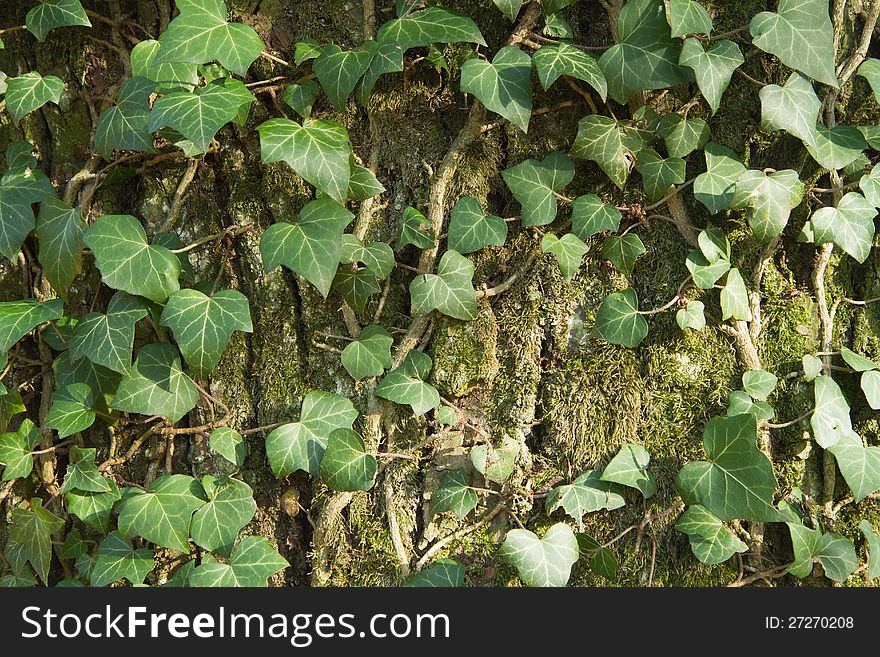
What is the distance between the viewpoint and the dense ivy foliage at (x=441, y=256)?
4.08 feet

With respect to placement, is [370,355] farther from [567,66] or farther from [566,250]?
[567,66]

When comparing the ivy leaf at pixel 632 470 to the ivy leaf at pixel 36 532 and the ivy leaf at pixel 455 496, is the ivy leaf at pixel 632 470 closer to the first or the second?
the ivy leaf at pixel 455 496

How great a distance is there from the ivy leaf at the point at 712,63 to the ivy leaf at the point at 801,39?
1.8 inches

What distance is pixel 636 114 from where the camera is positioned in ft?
4.26

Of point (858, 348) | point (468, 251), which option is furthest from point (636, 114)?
point (858, 348)

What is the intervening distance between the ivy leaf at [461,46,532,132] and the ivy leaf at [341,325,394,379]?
0.46 meters

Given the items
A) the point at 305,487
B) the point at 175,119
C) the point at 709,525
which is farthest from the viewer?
the point at 305,487

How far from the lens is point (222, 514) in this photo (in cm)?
132

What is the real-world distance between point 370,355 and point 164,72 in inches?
24.1

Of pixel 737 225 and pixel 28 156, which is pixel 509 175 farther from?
pixel 28 156

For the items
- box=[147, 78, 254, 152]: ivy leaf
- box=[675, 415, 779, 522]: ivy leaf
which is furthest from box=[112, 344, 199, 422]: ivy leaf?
box=[675, 415, 779, 522]: ivy leaf

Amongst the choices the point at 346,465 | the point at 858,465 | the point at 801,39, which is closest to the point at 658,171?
the point at 801,39

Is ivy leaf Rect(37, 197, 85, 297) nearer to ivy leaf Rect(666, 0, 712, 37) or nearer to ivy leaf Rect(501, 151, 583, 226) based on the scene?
ivy leaf Rect(501, 151, 583, 226)

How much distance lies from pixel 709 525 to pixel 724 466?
12cm
